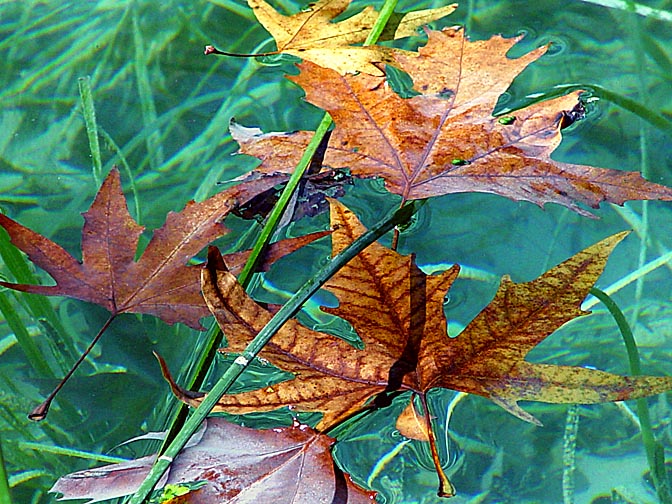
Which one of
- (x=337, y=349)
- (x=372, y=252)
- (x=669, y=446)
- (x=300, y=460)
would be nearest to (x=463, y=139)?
(x=372, y=252)

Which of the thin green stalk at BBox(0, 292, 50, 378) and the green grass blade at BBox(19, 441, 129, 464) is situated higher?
the thin green stalk at BBox(0, 292, 50, 378)

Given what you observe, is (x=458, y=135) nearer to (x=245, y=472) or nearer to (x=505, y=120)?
(x=505, y=120)

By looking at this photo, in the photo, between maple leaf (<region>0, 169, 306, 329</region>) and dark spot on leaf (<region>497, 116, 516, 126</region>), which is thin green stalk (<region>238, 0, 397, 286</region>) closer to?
maple leaf (<region>0, 169, 306, 329</region>)

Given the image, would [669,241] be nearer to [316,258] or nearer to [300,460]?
[316,258]

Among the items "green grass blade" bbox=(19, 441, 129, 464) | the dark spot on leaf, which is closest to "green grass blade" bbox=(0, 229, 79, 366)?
"green grass blade" bbox=(19, 441, 129, 464)

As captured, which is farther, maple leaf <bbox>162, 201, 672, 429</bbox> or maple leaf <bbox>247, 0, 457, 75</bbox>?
maple leaf <bbox>247, 0, 457, 75</bbox>

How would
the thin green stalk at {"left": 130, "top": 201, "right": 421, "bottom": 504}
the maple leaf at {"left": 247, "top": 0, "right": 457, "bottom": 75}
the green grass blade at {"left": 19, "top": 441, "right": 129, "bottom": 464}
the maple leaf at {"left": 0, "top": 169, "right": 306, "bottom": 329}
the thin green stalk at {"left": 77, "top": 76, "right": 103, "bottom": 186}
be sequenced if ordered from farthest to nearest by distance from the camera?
the thin green stalk at {"left": 77, "top": 76, "right": 103, "bottom": 186}, the maple leaf at {"left": 247, "top": 0, "right": 457, "bottom": 75}, the green grass blade at {"left": 19, "top": 441, "right": 129, "bottom": 464}, the maple leaf at {"left": 0, "top": 169, "right": 306, "bottom": 329}, the thin green stalk at {"left": 130, "top": 201, "right": 421, "bottom": 504}
